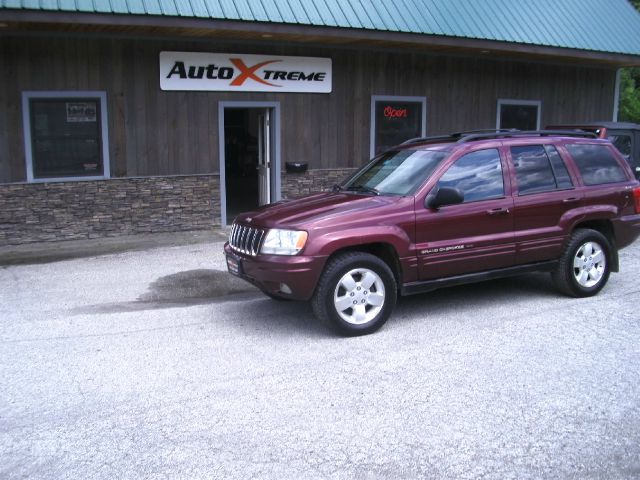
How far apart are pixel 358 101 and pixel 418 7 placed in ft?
6.99

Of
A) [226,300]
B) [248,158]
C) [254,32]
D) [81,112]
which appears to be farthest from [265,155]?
[248,158]

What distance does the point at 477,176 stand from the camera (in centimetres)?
691

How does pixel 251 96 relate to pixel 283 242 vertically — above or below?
above

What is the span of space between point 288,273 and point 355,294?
70 cm

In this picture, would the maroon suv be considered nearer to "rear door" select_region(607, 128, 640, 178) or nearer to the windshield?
the windshield

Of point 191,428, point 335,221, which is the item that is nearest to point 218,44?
point 335,221

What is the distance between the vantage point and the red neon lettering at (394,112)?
45.5 ft

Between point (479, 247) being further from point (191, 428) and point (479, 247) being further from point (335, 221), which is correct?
point (191, 428)

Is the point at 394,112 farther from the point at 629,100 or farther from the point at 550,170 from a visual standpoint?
the point at 629,100

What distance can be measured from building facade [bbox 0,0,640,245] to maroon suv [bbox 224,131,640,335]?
494 centimetres

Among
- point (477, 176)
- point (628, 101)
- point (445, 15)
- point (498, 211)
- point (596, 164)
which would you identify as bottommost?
point (498, 211)

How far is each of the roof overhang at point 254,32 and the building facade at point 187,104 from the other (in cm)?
3

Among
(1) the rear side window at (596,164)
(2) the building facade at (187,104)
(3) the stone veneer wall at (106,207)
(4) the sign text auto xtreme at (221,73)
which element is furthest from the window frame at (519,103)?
(1) the rear side window at (596,164)

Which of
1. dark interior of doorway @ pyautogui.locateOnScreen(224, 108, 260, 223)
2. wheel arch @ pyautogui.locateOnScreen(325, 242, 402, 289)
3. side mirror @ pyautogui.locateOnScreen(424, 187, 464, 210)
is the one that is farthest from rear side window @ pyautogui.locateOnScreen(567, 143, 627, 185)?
dark interior of doorway @ pyautogui.locateOnScreen(224, 108, 260, 223)
